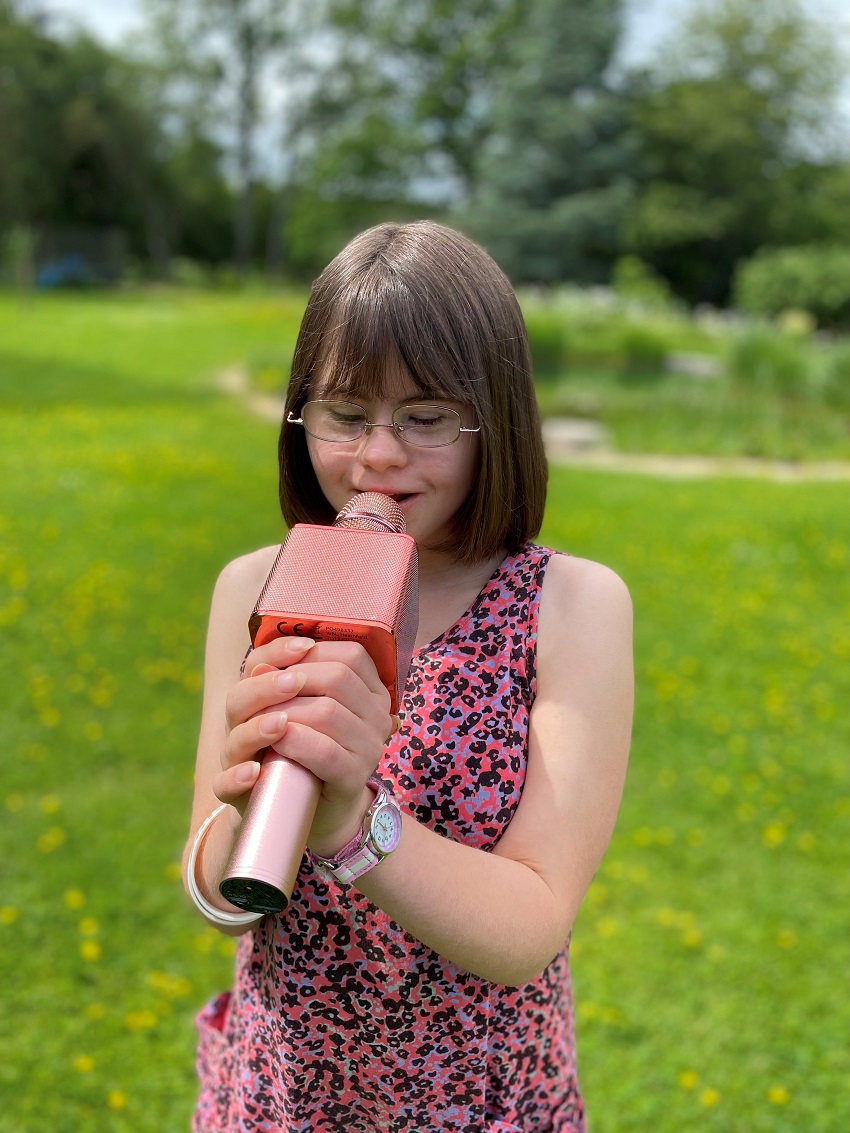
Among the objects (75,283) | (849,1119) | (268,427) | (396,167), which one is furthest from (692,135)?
(849,1119)

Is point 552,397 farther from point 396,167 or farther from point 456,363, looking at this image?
point 396,167

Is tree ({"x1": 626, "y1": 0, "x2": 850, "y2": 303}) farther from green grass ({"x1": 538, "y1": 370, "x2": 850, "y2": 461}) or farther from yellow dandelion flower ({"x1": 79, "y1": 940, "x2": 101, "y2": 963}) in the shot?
yellow dandelion flower ({"x1": 79, "y1": 940, "x2": 101, "y2": 963})

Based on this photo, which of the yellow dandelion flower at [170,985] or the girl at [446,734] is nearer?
the girl at [446,734]

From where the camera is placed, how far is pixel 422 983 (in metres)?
1.31

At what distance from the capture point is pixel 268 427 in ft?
42.0

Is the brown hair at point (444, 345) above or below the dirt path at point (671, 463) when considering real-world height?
above

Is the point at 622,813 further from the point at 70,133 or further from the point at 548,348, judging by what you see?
the point at 70,133

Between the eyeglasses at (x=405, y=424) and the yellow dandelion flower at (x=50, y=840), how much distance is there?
134 inches

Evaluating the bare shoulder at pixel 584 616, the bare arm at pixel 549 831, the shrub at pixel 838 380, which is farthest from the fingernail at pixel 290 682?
the shrub at pixel 838 380

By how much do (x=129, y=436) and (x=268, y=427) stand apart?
78.4 inches

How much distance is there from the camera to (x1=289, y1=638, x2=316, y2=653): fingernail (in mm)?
892

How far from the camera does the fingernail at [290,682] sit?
34.3 inches

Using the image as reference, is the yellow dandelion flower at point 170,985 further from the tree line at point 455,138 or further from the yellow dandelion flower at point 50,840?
the tree line at point 455,138

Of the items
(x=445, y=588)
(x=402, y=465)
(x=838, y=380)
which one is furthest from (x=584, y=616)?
(x=838, y=380)
